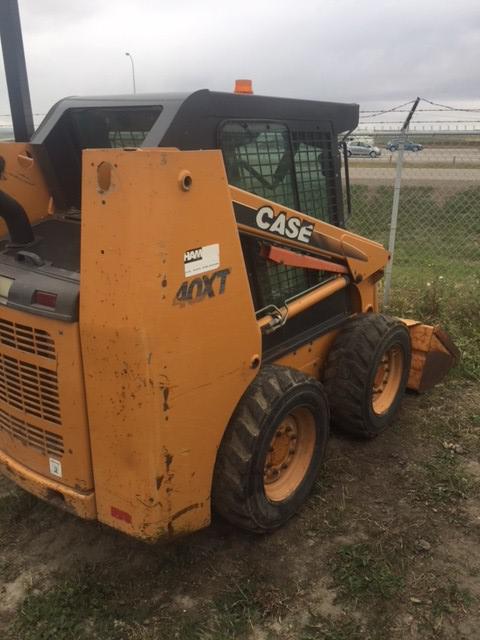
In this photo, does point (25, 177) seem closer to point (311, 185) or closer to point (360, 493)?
point (311, 185)

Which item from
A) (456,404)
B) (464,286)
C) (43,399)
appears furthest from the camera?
(464,286)

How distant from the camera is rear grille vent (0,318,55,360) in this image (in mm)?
2457

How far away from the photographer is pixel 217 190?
2.41 metres

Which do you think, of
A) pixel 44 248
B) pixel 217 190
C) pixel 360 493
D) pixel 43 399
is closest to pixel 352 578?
pixel 360 493

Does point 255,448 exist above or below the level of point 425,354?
above

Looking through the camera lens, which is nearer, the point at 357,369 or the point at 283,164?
the point at 283,164

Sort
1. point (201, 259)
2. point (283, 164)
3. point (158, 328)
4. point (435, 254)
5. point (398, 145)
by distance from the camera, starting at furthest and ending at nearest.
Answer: point (435, 254) < point (398, 145) < point (283, 164) < point (201, 259) < point (158, 328)

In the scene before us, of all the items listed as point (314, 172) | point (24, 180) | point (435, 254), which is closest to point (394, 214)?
point (314, 172)

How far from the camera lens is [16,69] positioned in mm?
3691

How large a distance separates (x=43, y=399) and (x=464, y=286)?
5268 millimetres

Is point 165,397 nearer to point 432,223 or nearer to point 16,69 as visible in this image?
point 16,69

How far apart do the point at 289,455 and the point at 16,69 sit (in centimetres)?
283

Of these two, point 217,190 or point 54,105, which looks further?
point 54,105

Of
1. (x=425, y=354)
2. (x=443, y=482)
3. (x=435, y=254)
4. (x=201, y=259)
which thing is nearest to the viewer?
(x=201, y=259)
